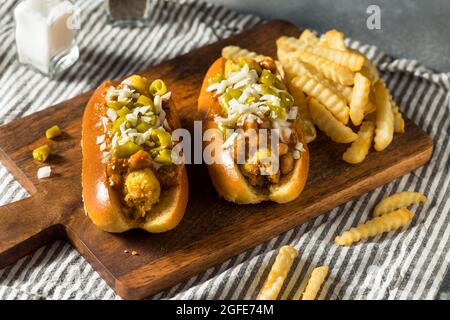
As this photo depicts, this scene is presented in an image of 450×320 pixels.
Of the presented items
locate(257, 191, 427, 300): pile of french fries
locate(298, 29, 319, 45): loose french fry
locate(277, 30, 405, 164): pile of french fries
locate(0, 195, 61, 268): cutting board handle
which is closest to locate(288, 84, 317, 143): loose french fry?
locate(277, 30, 405, 164): pile of french fries

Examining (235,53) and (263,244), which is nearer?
(263,244)

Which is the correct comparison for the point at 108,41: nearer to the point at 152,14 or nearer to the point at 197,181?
the point at 152,14

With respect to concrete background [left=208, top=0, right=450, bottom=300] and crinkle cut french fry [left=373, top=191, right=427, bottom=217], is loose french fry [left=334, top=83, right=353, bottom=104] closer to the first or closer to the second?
crinkle cut french fry [left=373, top=191, right=427, bottom=217]

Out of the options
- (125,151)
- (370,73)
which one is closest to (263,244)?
(125,151)

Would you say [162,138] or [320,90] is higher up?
[162,138]

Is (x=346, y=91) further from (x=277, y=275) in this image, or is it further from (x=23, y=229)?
(x=23, y=229)

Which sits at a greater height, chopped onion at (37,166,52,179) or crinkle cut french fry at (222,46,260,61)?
chopped onion at (37,166,52,179)
